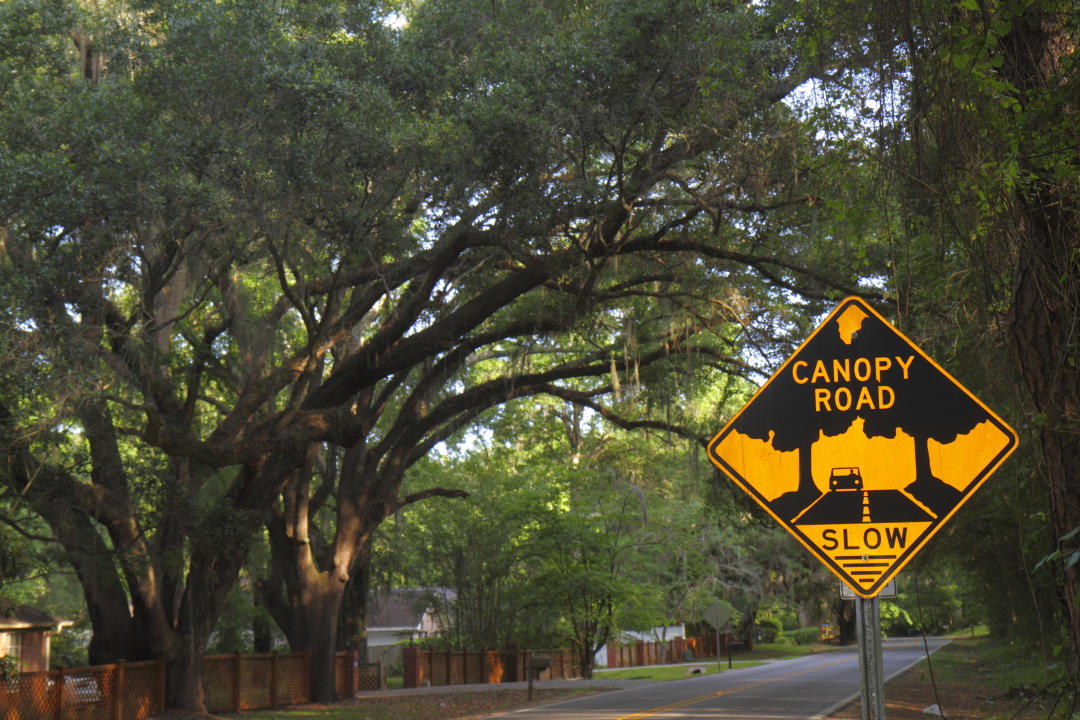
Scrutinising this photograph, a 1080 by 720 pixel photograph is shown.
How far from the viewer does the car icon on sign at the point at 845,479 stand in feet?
14.7

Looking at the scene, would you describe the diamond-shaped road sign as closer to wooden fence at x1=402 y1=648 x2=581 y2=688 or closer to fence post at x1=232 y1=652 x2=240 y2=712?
fence post at x1=232 y1=652 x2=240 y2=712

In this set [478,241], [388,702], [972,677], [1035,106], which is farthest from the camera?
[972,677]

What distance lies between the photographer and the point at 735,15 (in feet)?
41.8

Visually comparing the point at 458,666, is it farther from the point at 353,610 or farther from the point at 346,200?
the point at 346,200

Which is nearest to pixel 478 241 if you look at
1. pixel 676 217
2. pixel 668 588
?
pixel 676 217

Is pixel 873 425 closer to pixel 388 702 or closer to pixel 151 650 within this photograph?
pixel 151 650

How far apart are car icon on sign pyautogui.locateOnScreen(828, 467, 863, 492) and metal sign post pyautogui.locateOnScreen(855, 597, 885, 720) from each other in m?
0.50

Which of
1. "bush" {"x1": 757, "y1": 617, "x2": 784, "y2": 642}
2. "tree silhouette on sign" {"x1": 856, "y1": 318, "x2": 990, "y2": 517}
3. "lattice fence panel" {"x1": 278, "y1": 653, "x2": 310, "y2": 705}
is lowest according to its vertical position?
"bush" {"x1": 757, "y1": 617, "x2": 784, "y2": 642}

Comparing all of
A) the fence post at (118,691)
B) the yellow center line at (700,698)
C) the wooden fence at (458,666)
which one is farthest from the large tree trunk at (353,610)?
the fence post at (118,691)

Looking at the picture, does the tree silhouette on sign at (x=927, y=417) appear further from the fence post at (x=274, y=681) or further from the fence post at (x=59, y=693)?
the fence post at (x=274, y=681)

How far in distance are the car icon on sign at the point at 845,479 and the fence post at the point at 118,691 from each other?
16.1 metres

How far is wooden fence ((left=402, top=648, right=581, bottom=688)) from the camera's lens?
31.0 m

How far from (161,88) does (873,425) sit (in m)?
11.8

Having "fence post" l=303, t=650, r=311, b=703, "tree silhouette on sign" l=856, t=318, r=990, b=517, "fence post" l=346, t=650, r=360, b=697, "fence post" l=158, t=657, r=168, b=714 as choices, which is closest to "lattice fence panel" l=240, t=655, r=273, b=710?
"fence post" l=303, t=650, r=311, b=703
